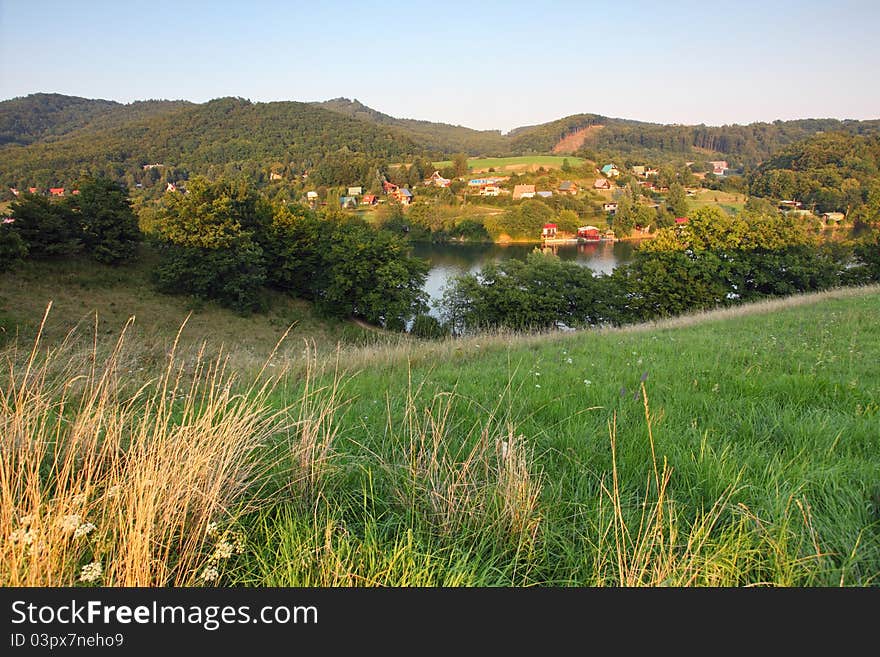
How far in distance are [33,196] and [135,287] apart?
23.0 feet

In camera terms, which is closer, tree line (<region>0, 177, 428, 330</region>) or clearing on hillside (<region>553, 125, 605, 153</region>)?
tree line (<region>0, 177, 428, 330</region>)

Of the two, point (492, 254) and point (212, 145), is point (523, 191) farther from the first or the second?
point (212, 145)

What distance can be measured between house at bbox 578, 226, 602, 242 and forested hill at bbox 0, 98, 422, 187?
182ft

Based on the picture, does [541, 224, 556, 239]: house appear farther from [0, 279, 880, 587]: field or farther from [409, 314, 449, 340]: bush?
[0, 279, 880, 587]: field

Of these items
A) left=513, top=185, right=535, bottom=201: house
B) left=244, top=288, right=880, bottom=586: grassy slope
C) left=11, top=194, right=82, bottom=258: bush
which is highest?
left=513, top=185, right=535, bottom=201: house

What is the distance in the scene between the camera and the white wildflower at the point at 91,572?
58.5 inches

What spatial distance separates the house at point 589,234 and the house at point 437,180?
3688 cm

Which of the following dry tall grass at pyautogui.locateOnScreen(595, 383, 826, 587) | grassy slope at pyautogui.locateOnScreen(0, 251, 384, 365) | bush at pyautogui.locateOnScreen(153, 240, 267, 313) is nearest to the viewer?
dry tall grass at pyautogui.locateOnScreen(595, 383, 826, 587)

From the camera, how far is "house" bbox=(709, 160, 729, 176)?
378 feet

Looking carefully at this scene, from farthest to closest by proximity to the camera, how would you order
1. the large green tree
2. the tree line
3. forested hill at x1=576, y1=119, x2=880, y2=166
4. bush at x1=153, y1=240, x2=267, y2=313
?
forested hill at x1=576, y1=119, x2=880, y2=166 < bush at x1=153, y1=240, x2=267, y2=313 < the large green tree < the tree line

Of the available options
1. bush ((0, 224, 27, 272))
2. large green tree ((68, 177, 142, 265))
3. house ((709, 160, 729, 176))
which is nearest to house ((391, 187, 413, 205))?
large green tree ((68, 177, 142, 265))

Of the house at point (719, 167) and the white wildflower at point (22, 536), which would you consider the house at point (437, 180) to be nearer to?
the house at point (719, 167)

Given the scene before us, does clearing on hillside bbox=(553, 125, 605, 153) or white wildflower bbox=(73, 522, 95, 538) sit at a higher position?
clearing on hillside bbox=(553, 125, 605, 153)

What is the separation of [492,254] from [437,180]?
49340mm
